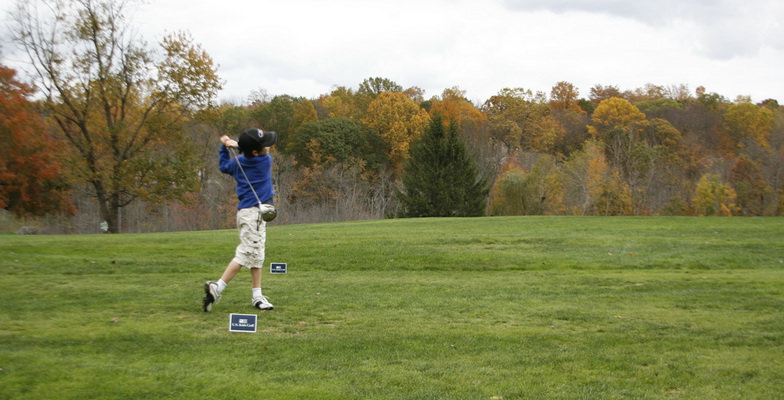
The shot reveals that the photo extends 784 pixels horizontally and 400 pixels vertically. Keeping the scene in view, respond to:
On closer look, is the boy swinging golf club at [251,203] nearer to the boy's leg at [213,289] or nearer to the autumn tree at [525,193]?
the boy's leg at [213,289]

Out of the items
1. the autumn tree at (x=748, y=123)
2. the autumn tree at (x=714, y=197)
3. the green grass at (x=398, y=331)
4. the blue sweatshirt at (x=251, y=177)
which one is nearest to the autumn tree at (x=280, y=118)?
the autumn tree at (x=714, y=197)

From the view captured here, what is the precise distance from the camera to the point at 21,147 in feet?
117

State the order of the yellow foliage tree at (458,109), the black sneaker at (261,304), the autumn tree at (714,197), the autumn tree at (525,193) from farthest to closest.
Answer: the yellow foliage tree at (458,109) → the autumn tree at (525,193) → the autumn tree at (714,197) → the black sneaker at (261,304)

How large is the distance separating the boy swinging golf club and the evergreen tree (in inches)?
1707

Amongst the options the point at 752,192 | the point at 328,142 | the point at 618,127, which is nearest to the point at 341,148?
the point at 328,142

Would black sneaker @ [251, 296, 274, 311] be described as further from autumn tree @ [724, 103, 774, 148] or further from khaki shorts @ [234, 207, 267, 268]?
autumn tree @ [724, 103, 774, 148]

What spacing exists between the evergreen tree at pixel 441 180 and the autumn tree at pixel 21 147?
2613cm

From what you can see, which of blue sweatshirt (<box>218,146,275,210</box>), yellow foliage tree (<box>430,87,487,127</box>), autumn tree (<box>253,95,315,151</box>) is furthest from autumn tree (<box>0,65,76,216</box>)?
yellow foliage tree (<box>430,87,487,127</box>)

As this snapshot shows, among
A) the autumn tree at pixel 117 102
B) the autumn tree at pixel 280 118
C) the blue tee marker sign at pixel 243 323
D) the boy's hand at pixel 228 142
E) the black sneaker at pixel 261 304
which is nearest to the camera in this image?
the blue tee marker sign at pixel 243 323

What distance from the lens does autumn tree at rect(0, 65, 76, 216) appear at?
35156 mm

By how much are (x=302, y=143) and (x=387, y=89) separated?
938 inches

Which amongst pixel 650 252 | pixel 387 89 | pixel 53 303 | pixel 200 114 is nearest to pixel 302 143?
pixel 387 89

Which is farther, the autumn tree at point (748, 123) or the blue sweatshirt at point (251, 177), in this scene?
the autumn tree at point (748, 123)

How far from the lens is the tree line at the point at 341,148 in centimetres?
3528
